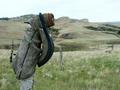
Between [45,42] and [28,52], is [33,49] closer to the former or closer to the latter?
[28,52]

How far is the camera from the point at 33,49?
7223 mm

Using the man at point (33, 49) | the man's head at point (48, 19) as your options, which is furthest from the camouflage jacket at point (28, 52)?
the man's head at point (48, 19)

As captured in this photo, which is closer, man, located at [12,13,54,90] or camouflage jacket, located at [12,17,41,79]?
man, located at [12,13,54,90]

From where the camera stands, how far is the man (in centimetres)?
702

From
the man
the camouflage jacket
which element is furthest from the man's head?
the camouflage jacket

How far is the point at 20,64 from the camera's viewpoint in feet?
24.0

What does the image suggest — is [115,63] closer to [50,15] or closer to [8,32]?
[50,15]

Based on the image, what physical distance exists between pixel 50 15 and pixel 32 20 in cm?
32

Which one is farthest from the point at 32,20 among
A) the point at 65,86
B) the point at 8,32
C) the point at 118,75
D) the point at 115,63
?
the point at 8,32

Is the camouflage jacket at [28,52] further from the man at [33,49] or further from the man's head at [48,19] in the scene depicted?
the man's head at [48,19]

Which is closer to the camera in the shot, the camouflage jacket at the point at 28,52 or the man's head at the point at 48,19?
the man's head at the point at 48,19

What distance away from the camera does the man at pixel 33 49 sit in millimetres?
7016

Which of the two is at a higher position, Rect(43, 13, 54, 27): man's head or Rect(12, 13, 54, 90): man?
Rect(43, 13, 54, 27): man's head

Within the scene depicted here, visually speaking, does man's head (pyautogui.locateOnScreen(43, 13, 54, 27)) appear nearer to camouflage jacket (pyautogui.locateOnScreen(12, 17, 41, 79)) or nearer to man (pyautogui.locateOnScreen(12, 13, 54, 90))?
man (pyautogui.locateOnScreen(12, 13, 54, 90))
